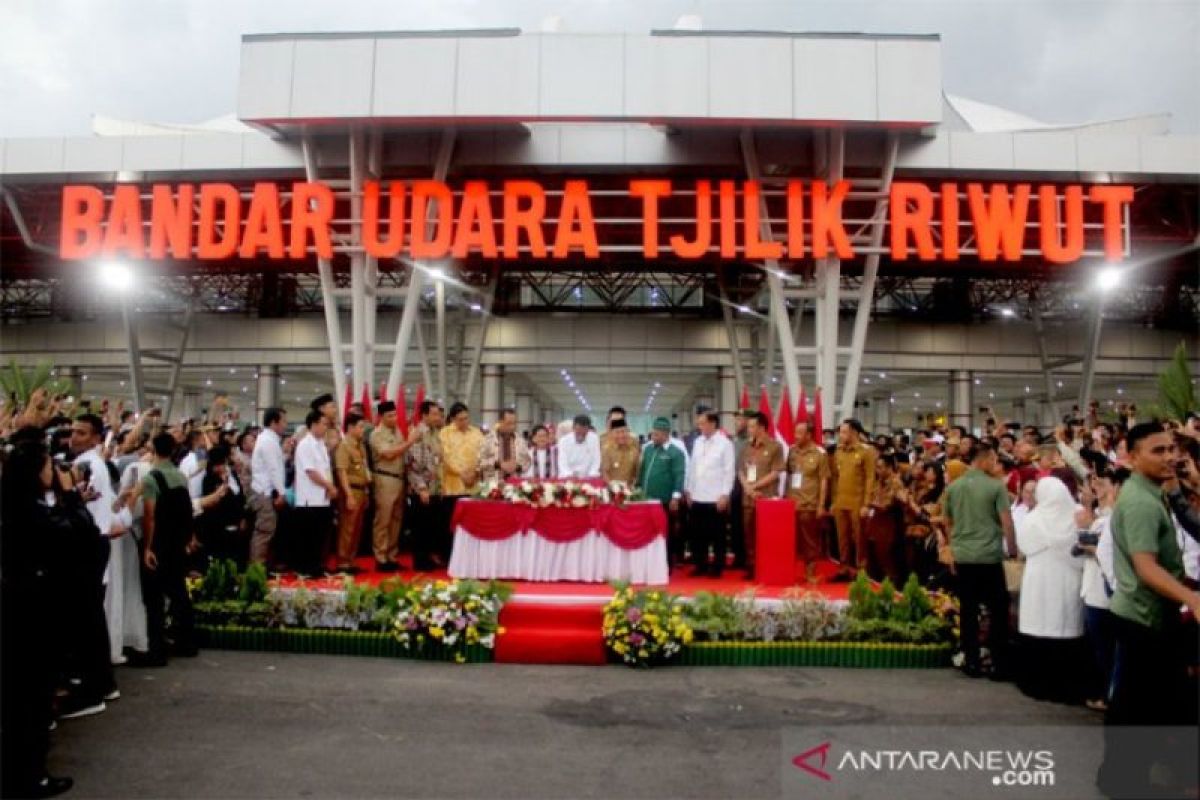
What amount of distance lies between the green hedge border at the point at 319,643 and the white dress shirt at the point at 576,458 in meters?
3.84

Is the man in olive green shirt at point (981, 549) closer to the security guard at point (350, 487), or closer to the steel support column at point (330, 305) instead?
the security guard at point (350, 487)

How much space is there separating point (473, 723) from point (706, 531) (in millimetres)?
4791

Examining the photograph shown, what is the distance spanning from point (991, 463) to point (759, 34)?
7.89 m

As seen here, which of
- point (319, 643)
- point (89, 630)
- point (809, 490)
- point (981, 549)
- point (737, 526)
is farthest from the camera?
point (737, 526)

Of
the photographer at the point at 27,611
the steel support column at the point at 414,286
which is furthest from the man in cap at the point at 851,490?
the photographer at the point at 27,611

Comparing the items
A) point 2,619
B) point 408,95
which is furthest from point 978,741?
point 408,95

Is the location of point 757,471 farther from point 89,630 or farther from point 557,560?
point 89,630

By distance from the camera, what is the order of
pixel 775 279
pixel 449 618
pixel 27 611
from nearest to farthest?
pixel 27 611 < pixel 449 618 < pixel 775 279

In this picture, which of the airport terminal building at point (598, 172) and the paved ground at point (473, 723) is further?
the airport terminal building at point (598, 172)

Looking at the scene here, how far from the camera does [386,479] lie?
9.61 metres

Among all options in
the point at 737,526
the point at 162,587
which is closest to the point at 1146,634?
the point at 737,526

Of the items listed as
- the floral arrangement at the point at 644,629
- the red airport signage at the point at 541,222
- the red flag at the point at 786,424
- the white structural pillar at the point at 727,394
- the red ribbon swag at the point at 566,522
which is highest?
the red airport signage at the point at 541,222

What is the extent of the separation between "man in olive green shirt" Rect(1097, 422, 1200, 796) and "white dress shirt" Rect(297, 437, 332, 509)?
721 cm

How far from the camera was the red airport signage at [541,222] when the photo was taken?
512 inches
